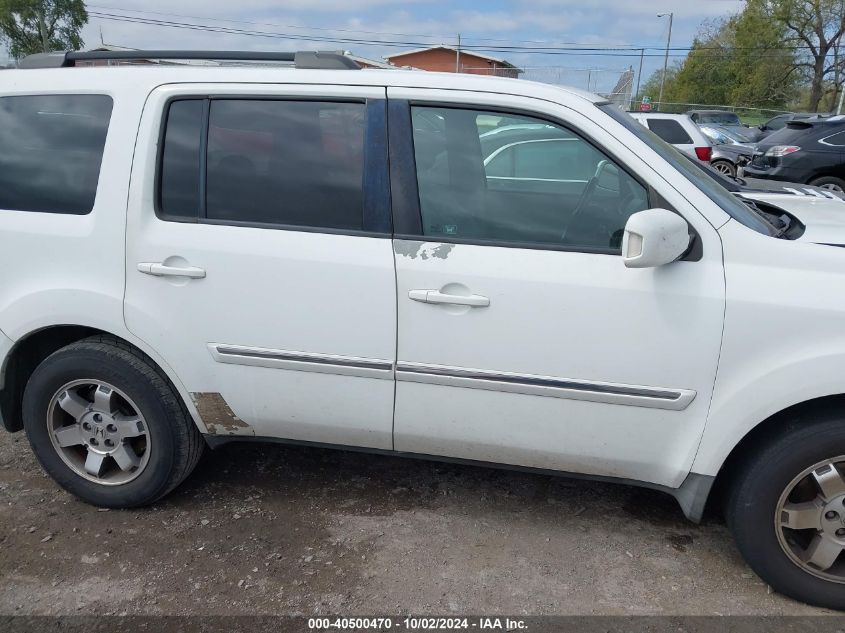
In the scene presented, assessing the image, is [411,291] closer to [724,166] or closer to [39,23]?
[724,166]

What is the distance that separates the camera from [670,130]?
12.1 metres

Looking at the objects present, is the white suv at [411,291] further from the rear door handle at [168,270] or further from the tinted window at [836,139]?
the tinted window at [836,139]

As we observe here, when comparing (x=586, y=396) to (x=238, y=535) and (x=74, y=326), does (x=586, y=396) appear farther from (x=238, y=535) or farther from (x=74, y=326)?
(x=74, y=326)

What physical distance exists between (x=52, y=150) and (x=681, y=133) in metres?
11.1

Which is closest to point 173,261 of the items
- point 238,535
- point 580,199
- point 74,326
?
point 74,326

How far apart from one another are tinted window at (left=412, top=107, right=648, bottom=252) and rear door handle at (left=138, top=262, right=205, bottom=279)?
0.94 meters

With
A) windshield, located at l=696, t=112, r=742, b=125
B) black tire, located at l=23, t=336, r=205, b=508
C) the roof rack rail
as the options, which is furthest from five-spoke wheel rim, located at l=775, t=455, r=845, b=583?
windshield, located at l=696, t=112, r=742, b=125

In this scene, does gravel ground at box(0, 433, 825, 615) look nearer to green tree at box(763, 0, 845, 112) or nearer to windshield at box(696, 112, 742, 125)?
windshield at box(696, 112, 742, 125)

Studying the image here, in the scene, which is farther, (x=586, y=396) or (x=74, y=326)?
(x=74, y=326)

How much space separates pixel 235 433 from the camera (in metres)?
3.10

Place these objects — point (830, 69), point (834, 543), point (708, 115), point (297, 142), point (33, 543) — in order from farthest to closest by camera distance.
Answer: point (830, 69), point (708, 115), point (33, 543), point (297, 142), point (834, 543)

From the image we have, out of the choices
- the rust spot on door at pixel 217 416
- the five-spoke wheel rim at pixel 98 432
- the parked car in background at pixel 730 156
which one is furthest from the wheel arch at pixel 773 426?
the parked car in background at pixel 730 156

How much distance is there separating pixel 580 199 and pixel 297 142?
115cm

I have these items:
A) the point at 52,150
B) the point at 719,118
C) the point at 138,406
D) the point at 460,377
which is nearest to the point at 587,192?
the point at 460,377
